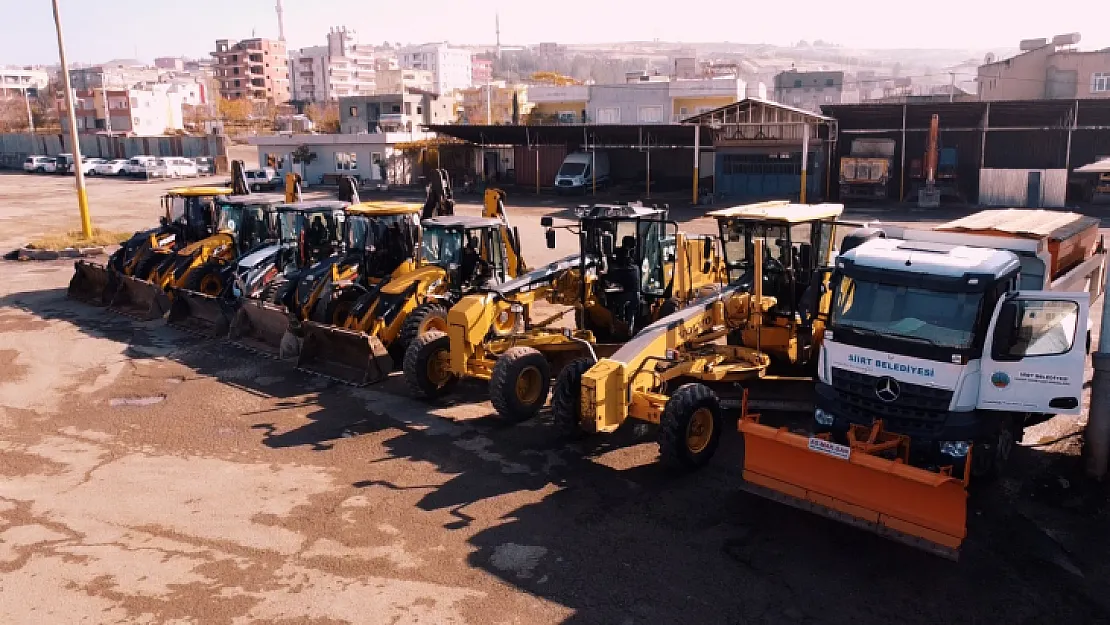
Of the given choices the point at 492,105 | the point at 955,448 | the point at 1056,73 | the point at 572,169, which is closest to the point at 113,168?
the point at 572,169

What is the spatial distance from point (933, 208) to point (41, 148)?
71981mm

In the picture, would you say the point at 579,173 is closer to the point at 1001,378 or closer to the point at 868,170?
the point at 868,170

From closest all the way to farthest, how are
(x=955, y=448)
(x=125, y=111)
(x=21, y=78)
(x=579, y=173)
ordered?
(x=955, y=448) < (x=579, y=173) < (x=125, y=111) < (x=21, y=78)

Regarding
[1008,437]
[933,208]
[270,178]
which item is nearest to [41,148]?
[270,178]

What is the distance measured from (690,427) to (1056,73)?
5418 centimetres

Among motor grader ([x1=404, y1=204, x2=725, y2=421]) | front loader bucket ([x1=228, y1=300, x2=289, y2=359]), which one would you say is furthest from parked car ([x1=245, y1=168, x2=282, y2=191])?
motor grader ([x1=404, y1=204, x2=725, y2=421])

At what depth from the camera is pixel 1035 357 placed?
7.82 metres

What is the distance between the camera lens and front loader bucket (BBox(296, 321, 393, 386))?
500 inches

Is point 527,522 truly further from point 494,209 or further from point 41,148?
point 41,148

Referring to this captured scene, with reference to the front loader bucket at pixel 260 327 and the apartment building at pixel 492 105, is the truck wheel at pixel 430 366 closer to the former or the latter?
the front loader bucket at pixel 260 327

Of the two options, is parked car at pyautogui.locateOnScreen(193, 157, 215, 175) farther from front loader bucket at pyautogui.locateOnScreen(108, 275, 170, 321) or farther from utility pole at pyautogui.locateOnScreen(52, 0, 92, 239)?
front loader bucket at pyautogui.locateOnScreen(108, 275, 170, 321)

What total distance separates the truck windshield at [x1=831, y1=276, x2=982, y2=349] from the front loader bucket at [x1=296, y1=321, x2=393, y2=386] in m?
6.82

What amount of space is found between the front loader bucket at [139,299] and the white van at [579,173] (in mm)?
26154

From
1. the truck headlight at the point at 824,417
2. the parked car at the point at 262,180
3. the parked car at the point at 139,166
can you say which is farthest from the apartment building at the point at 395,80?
the truck headlight at the point at 824,417
